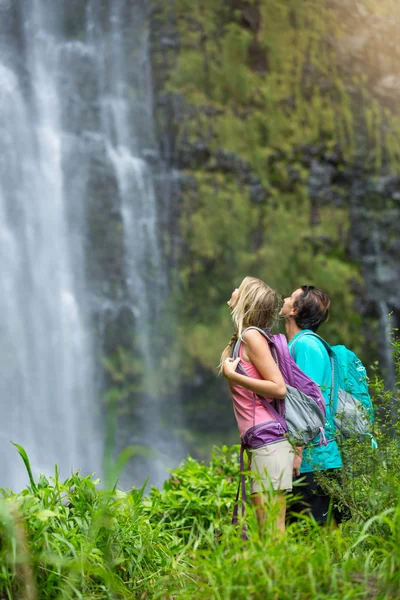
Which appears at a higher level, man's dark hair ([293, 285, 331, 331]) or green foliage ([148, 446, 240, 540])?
man's dark hair ([293, 285, 331, 331])

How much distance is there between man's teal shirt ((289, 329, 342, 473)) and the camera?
328 cm

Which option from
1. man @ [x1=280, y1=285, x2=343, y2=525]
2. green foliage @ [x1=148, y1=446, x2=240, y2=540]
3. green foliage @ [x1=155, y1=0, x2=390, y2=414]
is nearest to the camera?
man @ [x1=280, y1=285, x2=343, y2=525]

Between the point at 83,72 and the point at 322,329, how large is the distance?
25.0ft

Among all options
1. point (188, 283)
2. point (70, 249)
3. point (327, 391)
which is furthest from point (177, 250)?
point (327, 391)

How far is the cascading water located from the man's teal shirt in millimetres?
8697

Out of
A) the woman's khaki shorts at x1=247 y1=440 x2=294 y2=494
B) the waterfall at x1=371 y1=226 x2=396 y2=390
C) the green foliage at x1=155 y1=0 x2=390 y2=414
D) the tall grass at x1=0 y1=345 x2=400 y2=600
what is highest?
the green foliage at x1=155 y1=0 x2=390 y2=414

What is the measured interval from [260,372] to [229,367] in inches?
5.7

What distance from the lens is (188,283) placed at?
1386 cm

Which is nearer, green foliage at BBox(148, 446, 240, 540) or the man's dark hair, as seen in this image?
the man's dark hair

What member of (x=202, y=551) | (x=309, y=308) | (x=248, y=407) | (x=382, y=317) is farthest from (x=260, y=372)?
(x=382, y=317)

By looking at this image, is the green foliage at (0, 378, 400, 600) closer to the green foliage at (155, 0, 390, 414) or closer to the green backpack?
the green backpack

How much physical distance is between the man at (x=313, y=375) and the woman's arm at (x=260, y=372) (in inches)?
14.4

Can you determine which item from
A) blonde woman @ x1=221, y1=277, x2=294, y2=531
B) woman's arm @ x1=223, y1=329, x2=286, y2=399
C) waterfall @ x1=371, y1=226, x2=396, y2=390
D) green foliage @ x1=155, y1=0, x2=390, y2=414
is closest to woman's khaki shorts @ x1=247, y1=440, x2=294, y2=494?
blonde woman @ x1=221, y1=277, x2=294, y2=531

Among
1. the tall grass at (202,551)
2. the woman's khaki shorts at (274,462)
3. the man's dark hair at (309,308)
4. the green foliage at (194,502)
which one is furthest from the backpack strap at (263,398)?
the green foliage at (194,502)
